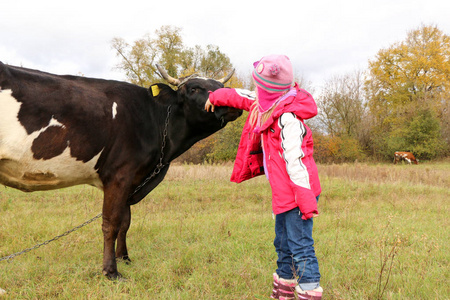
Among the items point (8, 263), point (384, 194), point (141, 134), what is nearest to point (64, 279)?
point (8, 263)

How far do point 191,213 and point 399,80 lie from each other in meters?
34.9

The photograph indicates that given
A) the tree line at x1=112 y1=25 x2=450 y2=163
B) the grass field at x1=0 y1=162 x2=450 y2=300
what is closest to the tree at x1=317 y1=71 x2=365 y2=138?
the tree line at x1=112 y1=25 x2=450 y2=163

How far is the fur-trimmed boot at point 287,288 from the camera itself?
3.00m

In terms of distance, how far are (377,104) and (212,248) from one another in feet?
114

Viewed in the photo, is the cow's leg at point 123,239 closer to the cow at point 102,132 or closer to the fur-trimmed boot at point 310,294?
the cow at point 102,132

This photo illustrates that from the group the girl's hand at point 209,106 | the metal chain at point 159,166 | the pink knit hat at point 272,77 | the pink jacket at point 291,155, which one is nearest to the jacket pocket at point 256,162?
the pink jacket at point 291,155

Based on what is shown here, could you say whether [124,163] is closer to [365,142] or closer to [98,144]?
[98,144]

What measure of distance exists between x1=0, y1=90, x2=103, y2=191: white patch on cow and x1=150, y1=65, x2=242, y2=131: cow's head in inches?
48.5

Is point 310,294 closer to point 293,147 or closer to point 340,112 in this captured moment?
point 293,147

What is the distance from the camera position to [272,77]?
276 cm

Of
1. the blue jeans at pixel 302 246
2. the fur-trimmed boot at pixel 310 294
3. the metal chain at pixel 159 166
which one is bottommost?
the fur-trimmed boot at pixel 310 294

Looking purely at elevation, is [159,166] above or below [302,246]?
above

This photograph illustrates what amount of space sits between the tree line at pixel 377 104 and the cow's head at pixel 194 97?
68.1 ft

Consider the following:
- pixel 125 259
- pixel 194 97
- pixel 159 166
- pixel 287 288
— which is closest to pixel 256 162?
pixel 287 288
